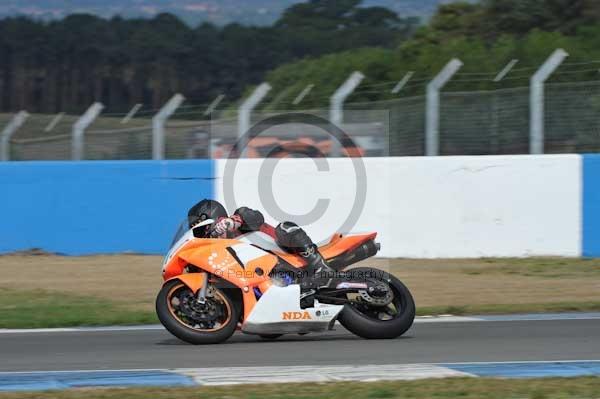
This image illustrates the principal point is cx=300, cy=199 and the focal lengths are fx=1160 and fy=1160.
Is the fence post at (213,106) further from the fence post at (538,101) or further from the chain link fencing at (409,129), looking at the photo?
the fence post at (538,101)

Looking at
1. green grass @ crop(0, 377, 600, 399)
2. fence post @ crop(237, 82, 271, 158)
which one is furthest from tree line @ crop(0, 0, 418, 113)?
green grass @ crop(0, 377, 600, 399)

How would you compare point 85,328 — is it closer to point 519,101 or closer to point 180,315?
point 180,315

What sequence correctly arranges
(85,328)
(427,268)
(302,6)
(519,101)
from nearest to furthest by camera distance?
(85,328), (427,268), (519,101), (302,6)

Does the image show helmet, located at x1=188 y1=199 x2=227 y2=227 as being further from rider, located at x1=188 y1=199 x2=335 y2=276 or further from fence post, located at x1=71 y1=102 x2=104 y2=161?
fence post, located at x1=71 y1=102 x2=104 y2=161

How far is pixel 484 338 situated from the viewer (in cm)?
949

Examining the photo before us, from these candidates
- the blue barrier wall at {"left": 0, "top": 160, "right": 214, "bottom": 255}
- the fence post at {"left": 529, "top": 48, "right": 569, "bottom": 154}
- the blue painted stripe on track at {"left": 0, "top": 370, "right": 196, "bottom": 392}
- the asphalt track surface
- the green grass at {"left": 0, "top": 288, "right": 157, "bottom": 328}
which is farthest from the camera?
the fence post at {"left": 529, "top": 48, "right": 569, "bottom": 154}

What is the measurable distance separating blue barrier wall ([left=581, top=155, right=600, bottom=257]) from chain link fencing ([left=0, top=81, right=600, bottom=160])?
99 centimetres

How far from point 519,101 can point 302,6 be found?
51.1m

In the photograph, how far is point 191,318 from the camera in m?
9.22

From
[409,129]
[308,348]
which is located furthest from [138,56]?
[308,348]

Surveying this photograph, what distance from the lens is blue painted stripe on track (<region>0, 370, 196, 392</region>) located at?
7551 millimetres

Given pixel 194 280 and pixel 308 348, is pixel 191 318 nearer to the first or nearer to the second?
pixel 194 280

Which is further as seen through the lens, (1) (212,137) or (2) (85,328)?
(1) (212,137)

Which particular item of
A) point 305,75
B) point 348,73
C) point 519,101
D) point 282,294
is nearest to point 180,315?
point 282,294
